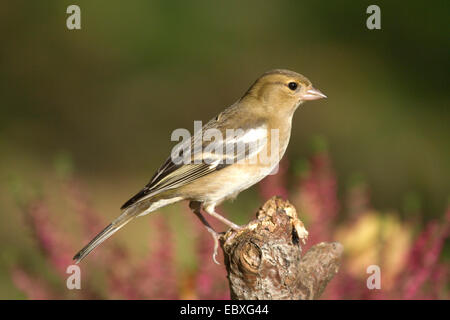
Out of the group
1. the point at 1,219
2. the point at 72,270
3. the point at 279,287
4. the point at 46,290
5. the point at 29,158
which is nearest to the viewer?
the point at 279,287

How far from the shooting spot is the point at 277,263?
2.42 metres

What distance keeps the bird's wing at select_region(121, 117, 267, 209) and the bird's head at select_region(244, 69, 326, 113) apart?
32cm

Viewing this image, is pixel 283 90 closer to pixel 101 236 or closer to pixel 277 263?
pixel 101 236

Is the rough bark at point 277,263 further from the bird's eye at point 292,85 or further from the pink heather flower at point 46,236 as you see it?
Result: the bird's eye at point 292,85

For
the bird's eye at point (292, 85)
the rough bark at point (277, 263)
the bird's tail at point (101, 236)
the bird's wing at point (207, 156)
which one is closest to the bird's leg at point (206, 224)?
the bird's wing at point (207, 156)

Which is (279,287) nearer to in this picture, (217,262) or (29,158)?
(217,262)

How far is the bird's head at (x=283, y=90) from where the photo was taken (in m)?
3.97

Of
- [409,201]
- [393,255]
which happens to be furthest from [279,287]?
[393,255]

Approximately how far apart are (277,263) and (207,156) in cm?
137

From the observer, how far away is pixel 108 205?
708 cm

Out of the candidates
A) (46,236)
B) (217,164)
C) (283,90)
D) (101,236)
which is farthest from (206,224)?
(283,90)

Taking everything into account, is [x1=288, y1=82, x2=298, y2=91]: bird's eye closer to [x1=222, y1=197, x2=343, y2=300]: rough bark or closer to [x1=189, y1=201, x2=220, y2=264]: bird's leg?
[x1=189, y1=201, x2=220, y2=264]: bird's leg

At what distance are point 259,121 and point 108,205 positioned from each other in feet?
12.0

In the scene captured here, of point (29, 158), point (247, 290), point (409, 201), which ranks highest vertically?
point (29, 158)
